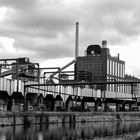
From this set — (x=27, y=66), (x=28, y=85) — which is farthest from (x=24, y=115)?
(x=27, y=66)

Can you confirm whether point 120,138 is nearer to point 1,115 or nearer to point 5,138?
point 5,138

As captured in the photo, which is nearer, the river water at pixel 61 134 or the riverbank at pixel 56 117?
the river water at pixel 61 134

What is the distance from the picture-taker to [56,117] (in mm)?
115938

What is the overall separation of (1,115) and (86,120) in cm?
4651

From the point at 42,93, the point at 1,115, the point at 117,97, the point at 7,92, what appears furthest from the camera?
the point at 117,97

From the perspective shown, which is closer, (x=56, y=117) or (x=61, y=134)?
(x=61, y=134)

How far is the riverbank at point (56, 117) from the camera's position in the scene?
9572 centimetres

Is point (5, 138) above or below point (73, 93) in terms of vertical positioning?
below

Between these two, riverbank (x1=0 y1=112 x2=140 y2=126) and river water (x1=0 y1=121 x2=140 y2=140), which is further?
riverbank (x1=0 y1=112 x2=140 y2=126)

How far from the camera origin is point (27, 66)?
161 m

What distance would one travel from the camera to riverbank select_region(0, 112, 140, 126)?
95.7 m

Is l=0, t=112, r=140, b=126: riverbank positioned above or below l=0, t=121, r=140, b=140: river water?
above

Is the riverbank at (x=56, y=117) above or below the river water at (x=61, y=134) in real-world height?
above

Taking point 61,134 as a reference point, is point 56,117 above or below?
above
